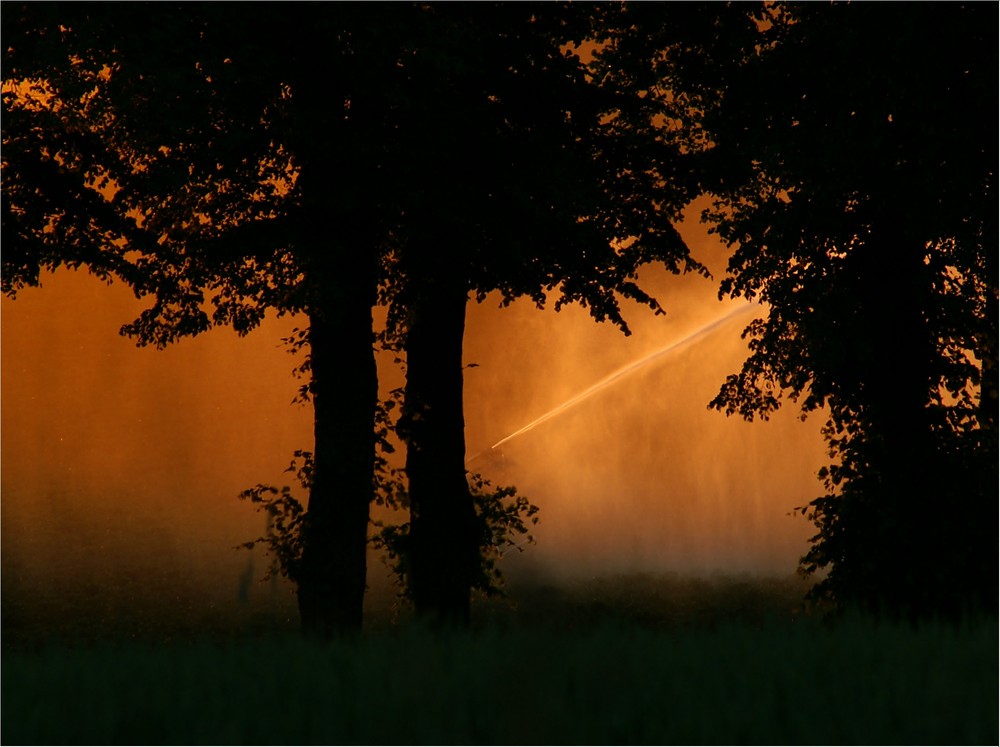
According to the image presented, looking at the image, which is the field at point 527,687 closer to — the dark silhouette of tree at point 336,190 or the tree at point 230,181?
the tree at point 230,181

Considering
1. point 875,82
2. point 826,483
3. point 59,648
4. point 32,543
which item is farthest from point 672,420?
point 59,648

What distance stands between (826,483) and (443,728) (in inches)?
666

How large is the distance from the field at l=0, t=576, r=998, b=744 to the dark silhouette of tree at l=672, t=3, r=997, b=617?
11.5 m

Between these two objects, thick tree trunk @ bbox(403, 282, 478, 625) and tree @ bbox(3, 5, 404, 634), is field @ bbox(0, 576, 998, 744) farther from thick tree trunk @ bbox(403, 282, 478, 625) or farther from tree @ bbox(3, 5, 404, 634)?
thick tree trunk @ bbox(403, 282, 478, 625)

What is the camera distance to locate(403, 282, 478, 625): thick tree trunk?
67.0 feet

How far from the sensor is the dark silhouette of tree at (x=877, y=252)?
18.7 metres

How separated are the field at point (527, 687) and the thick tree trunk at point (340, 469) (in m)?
7.73

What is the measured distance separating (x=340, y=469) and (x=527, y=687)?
10.4 metres

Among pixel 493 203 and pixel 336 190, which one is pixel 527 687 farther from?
pixel 493 203

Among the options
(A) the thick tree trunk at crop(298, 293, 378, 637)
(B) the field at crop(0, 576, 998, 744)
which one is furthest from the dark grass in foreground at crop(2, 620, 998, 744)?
(A) the thick tree trunk at crop(298, 293, 378, 637)

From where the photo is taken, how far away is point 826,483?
878 inches

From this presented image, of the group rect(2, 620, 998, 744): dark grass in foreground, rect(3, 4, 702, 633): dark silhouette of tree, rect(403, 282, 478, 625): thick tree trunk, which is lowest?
rect(2, 620, 998, 744): dark grass in foreground

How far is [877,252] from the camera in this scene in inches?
860

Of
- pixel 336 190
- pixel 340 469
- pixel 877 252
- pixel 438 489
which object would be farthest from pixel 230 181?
pixel 877 252
